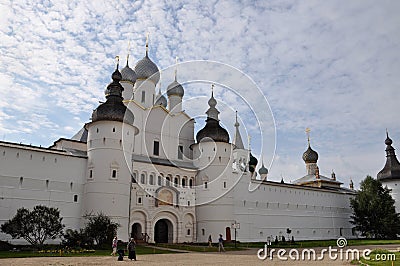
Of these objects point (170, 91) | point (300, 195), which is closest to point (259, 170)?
point (300, 195)

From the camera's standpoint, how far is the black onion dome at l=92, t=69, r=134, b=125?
2523 centimetres

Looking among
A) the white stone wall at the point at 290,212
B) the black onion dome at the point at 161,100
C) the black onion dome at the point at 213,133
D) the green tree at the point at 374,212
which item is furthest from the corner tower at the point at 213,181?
the green tree at the point at 374,212

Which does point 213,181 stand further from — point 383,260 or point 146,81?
point 383,260

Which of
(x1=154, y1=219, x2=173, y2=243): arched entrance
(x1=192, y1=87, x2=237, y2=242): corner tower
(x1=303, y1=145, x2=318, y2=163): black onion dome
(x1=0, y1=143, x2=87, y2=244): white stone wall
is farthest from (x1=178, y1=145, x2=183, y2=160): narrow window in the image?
(x1=303, y1=145, x2=318, y2=163): black onion dome

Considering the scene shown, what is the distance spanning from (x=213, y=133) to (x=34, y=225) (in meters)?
15.1

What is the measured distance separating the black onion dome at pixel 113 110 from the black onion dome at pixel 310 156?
88.4ft

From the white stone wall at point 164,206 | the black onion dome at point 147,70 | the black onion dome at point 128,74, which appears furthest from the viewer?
the black onion dome at point 147,70

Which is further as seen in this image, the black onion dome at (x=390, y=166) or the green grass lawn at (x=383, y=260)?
the black onion dome at (x=390, y=166)

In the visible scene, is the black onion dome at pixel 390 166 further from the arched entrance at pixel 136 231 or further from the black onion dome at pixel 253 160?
the arched entrance at pixel 136 231

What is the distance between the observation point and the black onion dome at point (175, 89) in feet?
113

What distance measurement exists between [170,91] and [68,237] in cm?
1751

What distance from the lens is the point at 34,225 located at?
65.1 ft

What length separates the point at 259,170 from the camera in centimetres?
Result: 4912

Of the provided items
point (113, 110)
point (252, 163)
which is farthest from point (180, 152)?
point (252, 163)
